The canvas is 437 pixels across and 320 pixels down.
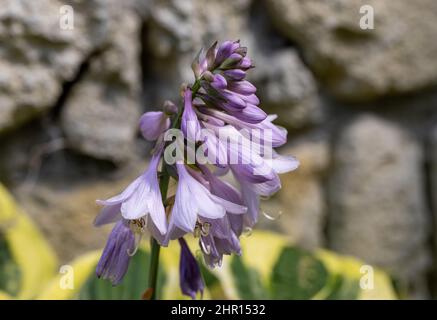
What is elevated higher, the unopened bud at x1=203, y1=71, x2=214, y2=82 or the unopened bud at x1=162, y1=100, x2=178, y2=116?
the unopened bud at x1=203, y1=71, x2=214, y2=82

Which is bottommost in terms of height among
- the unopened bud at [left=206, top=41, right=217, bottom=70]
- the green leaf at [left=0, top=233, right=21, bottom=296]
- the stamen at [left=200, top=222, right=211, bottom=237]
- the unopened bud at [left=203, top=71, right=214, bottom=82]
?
the stamen at [left=200, top=222, right=211, bottom=237]

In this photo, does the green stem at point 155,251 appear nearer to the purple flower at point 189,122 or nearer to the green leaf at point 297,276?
the purple flower at point 189,122

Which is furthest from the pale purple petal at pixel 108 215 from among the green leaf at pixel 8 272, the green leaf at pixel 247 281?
the green leaf at pixel 8 272

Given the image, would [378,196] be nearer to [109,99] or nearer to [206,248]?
[109,99]

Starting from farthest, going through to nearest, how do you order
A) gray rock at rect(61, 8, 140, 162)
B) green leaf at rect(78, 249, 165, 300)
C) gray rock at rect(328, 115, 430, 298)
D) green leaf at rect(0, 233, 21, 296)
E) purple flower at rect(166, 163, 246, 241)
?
gray rock at rect(328, 115, 430, 298)
gray rock at rect(61, 8, 140, 162)
green leaf at rect(0, 233, 21, 296)
green leaf at rect(78, 249, 165, 300)
purple flower at rect(166, 163, 246, 241)

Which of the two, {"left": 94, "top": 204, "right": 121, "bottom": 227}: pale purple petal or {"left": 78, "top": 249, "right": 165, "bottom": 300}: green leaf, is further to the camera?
{"left": 78, "top": 249, "right": 165, "bottom": 300}: green leaf

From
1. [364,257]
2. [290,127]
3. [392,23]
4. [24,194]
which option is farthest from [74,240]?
[392,23]

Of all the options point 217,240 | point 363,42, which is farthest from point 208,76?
point 363,42

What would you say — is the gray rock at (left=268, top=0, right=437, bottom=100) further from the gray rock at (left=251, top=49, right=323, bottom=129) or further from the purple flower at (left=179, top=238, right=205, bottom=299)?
the purple flower at (left=179, top=238, right=205, bottom=299)

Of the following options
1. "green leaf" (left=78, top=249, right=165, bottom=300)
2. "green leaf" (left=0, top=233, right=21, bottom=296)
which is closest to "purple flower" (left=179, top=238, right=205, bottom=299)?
"green leaf" (left=78, top=249, right=165, bottom=300)
